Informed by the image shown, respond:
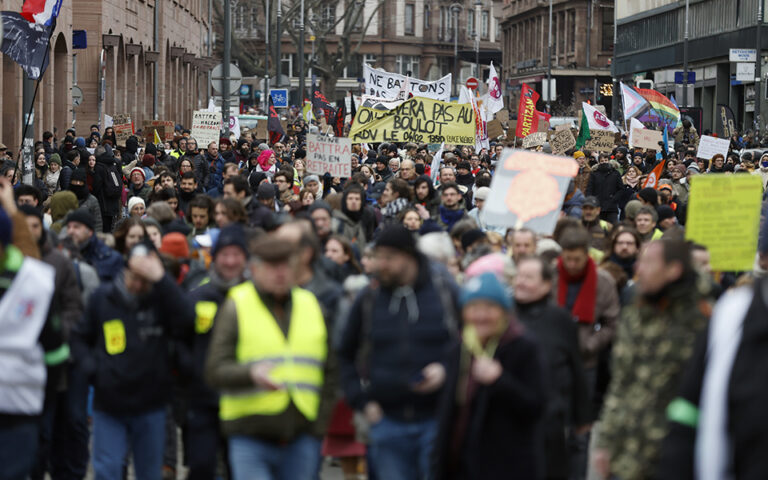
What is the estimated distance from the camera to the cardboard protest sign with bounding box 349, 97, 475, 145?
1892 centimetres

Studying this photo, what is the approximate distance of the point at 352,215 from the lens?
12.1m

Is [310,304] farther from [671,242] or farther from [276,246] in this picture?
[671,242]

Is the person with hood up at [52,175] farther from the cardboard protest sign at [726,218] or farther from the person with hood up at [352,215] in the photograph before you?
the cardboard protest sign at [726,218]

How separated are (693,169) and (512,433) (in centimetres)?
1716

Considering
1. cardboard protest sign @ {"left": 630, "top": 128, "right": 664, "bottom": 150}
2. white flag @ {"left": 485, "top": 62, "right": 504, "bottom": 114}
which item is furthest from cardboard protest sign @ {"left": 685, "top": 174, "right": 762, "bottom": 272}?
white flag @ {"left": 485, "top": 62, "right": 504, "bottom": 114}

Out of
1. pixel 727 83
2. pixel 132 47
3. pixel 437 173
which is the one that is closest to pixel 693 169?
pixel 437 173

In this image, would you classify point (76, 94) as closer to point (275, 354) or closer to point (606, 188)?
point (606, 188)

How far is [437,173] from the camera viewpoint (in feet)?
64.6

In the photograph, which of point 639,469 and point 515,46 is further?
point 515,46

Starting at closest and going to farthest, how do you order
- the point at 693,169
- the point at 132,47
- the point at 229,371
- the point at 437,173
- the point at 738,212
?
the point at 229,371 < the point at 738,212 < the point at 437,173 < the point at 693,169 < the point at 132,47

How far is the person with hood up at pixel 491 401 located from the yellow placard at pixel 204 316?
5.55 feet

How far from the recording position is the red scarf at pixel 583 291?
7785 mm

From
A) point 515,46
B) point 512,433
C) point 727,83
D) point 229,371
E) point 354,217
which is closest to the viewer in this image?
point 512,433

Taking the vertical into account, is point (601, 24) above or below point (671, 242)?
above
